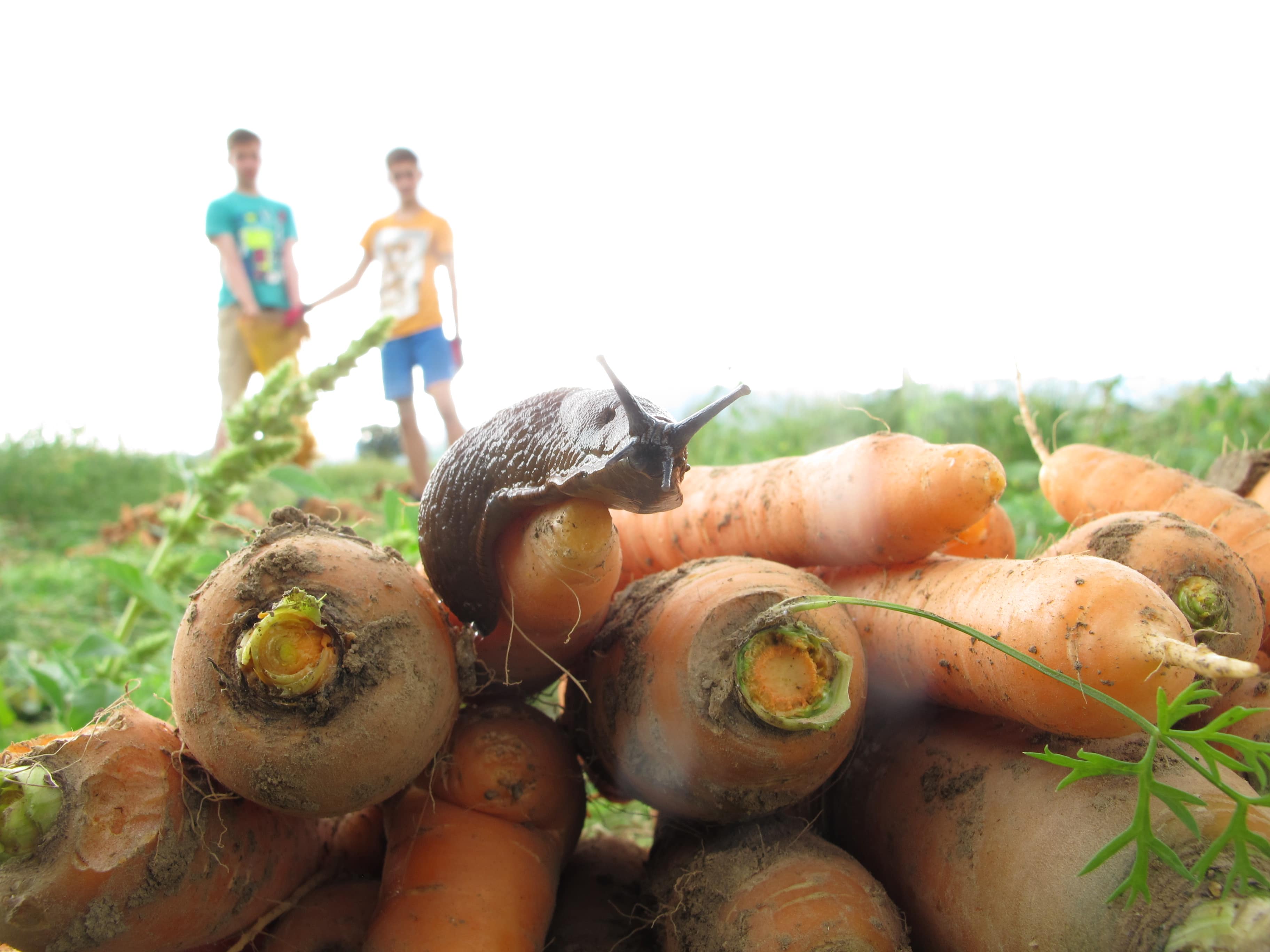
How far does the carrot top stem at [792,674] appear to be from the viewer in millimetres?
A: 972

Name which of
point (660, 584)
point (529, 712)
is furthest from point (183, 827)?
point (660, 584)

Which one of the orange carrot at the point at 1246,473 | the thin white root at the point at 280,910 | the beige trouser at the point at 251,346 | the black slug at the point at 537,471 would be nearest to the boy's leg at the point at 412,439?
the beige trouser at the point at 251,346

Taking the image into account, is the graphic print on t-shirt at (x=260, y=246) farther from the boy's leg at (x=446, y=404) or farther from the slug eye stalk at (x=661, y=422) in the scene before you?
the slug eye stalk at (x=661, y=422)

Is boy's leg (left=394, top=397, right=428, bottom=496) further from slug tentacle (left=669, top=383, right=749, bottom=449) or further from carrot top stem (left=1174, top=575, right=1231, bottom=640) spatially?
carrot top stem (left=1174, top=575, right=1231, bottom=640)

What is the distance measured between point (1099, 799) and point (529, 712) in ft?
2.80

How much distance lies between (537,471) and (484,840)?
60 cm

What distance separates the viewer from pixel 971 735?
3.79 ft

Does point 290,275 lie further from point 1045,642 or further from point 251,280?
point 1045,642

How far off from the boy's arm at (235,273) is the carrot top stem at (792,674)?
4.48m

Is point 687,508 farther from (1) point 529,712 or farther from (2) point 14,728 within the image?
(2) point 14,728

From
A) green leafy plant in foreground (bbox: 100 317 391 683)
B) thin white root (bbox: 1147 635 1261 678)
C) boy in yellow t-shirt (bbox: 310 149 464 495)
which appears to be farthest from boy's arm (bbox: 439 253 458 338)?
thin white root (bbox: 1147 635 1261 678)

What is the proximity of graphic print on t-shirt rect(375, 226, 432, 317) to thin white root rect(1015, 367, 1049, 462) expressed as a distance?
4080 millimetres

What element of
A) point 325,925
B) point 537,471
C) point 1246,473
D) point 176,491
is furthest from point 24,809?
point 176,491

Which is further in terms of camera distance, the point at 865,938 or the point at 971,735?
the point at 971,735
